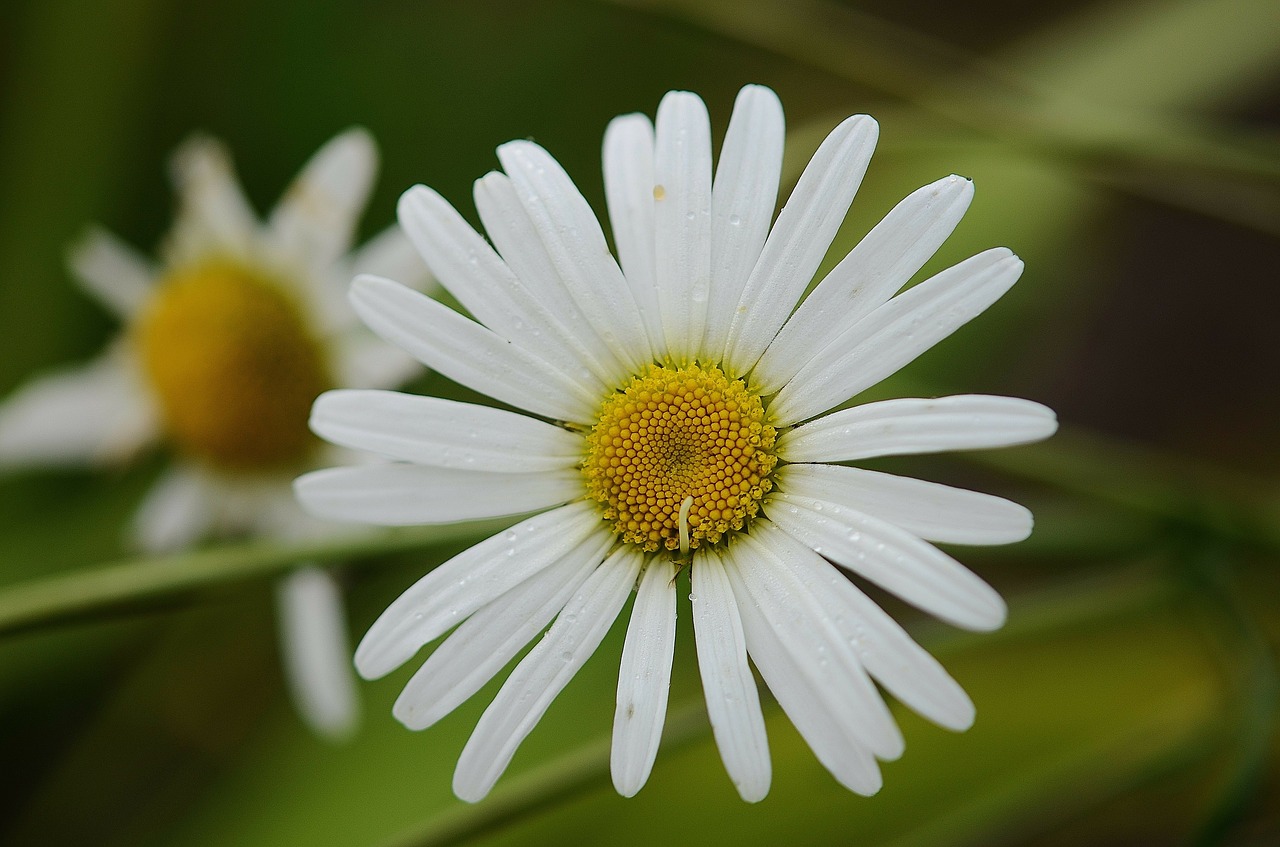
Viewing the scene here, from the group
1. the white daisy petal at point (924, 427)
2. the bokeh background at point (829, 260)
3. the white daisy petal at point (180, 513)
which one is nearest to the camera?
the white daisy petal at point (924, 427)

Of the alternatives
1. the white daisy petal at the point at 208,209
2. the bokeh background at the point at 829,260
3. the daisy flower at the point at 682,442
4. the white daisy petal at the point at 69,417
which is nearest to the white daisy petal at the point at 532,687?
the daisy flower at the point at 682,442

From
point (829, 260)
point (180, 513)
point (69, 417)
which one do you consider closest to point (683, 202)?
point (829, 260)

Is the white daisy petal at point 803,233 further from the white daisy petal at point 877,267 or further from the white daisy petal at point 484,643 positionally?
the white daisy petal at point 484,643

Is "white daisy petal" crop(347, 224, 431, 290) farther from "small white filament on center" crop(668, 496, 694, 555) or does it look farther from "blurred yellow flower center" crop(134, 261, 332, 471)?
"small white filament on center" crop(668, 496, 694, 555)

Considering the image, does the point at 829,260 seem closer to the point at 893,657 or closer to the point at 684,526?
the point at 684,526

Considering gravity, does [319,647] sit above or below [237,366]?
below

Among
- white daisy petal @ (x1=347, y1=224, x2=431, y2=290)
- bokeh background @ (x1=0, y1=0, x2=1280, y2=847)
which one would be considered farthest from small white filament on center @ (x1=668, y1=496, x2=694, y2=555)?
white daisy petal @ (x1=347, y1=224, x2=431, y2=290)

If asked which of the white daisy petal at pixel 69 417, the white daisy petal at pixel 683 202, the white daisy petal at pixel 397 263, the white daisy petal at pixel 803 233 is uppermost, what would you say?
the white daisy petal at pixel 69 417
